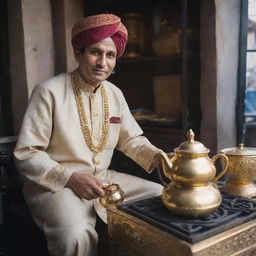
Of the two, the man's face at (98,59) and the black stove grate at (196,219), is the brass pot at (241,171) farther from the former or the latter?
the man's face at (98,59)

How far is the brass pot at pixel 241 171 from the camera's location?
1.56 m

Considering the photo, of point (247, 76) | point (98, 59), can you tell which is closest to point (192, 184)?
point (98, 59)

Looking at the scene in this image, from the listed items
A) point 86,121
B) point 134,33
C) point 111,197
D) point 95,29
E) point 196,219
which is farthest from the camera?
point 134,33

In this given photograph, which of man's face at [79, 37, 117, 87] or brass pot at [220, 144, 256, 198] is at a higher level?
man's face at [79, 37, 117, 87]

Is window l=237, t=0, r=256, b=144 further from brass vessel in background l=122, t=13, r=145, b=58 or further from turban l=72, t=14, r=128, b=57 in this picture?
turban l=72, t=14, r=128, b=57

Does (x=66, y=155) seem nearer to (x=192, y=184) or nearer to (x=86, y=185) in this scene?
(x=86, y=185)

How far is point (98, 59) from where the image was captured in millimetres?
1805

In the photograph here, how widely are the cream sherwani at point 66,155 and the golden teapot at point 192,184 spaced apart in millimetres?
482

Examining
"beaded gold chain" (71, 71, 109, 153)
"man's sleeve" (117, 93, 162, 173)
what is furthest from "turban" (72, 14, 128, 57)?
"man's sleeve" (117, 93, 162, 173)

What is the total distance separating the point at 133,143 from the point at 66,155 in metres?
0.40

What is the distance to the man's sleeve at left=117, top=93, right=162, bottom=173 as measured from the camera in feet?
6.24

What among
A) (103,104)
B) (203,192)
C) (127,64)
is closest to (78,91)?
(103,104)

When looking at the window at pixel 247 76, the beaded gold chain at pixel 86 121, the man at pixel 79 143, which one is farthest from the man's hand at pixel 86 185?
the window at pixel 247 76

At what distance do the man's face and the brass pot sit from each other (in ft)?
2.42
